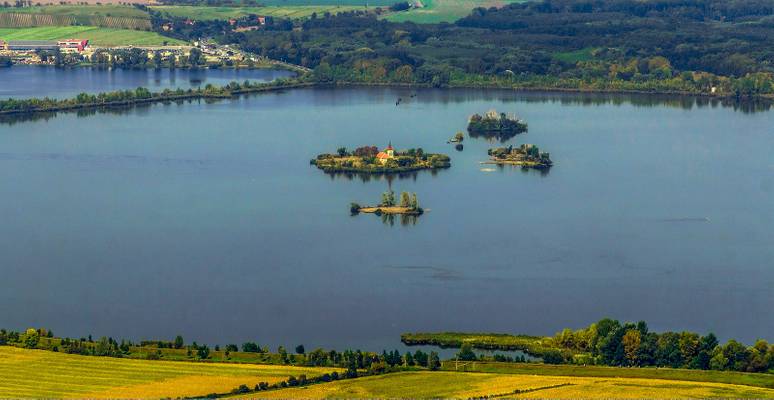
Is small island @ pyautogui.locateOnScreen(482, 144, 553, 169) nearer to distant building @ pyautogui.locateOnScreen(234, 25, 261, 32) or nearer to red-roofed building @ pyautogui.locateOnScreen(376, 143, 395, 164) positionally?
red-roofed building @ pyautogui.locateOnScreen(376, 143, 395, 164)

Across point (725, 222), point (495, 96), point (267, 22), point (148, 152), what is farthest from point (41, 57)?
point (725, 222)

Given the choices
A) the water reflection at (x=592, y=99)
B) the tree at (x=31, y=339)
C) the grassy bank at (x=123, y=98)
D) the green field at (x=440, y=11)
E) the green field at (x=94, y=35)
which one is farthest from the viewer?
the green field at (x=440, y=11)

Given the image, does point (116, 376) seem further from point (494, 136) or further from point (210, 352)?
point (494, 136)

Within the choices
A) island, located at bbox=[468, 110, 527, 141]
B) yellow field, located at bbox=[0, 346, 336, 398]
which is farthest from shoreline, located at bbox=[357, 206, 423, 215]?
yellow field, located at bbox=[0, 346, 336, 398]

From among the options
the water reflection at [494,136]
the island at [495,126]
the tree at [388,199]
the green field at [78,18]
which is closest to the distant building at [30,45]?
the green field at [78,18]

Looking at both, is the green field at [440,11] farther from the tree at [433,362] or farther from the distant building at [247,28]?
the tree at [433,362]

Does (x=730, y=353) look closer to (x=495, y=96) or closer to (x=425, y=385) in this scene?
(x=425, y=385)

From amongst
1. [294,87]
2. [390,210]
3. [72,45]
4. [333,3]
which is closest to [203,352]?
[390,210]
